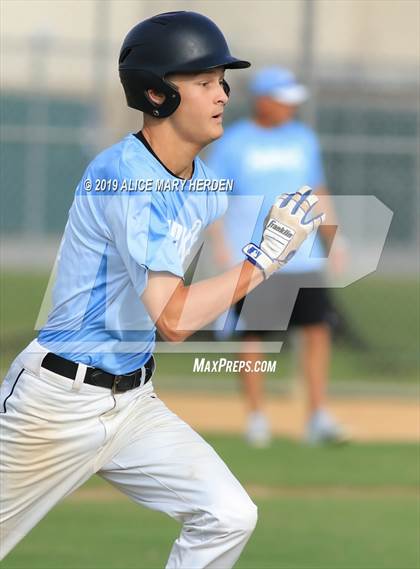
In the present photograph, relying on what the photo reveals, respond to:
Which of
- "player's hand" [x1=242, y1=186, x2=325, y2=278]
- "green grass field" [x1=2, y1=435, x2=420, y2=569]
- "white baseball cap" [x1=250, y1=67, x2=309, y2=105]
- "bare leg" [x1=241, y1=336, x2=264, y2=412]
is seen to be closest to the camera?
"player's hand" [x1=242, y1=186, x2=325, y2=278]

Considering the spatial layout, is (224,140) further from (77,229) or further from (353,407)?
(77,229)

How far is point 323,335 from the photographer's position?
8758 millimetres

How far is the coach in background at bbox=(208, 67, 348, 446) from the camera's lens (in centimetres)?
861

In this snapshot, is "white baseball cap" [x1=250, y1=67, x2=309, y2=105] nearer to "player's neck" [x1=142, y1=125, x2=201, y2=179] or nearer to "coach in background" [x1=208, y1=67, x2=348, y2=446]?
"coach in background" [x1=208, y1=67, x2=348, y2=446]

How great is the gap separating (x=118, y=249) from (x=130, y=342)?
390 mm

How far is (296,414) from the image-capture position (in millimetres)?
10023

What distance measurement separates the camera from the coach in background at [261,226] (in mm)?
8609

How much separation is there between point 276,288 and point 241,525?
529 centimetres

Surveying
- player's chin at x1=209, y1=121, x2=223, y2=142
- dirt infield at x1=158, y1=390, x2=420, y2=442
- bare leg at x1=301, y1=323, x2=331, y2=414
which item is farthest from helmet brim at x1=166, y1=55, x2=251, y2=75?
dirt infield at x1=158, y1=390, x2=420, y2=442

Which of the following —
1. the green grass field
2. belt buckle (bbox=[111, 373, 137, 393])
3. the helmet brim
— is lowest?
the green grass field

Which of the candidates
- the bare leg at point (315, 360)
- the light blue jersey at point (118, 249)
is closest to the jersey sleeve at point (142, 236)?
the light blue jersey at point (118, 249)

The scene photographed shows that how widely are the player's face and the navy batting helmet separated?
31mm

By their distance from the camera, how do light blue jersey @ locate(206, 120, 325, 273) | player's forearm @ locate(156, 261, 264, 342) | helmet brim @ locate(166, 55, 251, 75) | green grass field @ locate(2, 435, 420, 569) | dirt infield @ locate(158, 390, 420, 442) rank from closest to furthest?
player's forearm @ locate(156, 261, 264, 342) < helmet brim @ locate(166, 55, 251, 75) < green grass field @ locate(2, 435, 420, 569) < light blue jersey @ locate(206, 120, 325, 273) < dirt infield @ locate(158, 390, 420, 442)

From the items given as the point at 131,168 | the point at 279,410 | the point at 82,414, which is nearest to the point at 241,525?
the point at 82,414
